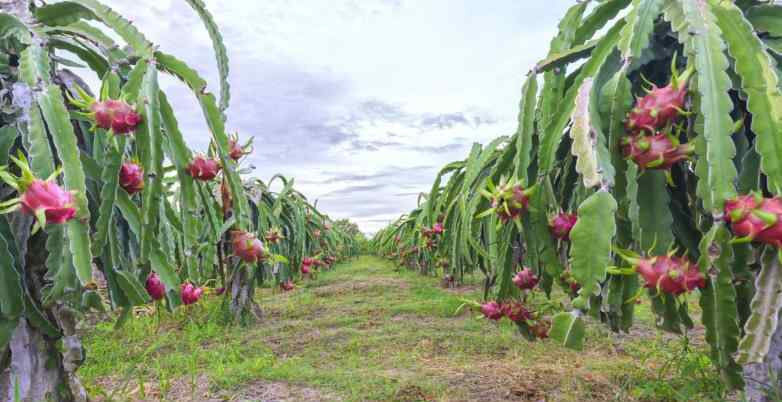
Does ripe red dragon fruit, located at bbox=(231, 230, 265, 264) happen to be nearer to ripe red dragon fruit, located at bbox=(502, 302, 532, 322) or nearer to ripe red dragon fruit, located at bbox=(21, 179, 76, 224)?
ripe red dragon fruit, located at bbox=(21, 179, 76, 224)

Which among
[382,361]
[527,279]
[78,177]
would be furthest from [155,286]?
[382,361]

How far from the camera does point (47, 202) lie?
1202mm

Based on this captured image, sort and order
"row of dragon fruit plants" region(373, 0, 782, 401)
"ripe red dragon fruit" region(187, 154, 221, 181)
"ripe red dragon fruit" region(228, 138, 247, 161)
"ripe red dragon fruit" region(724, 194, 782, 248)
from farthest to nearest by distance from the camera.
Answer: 1. "ripe red dragon fruit" region(228, 138, 247, 161)
2. "ripe red dragon fruit" region(187, 154, 221, 181)
3. "row of dragon fruit plants" region(373, 0, 782, 401)
4. "ripe red dragon fruit" region(724, 194, 782, 248)

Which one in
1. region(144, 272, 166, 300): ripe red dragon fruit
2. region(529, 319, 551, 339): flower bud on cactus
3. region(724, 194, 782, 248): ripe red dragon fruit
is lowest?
region(529, 319, 551, 339): flower bud on cactus

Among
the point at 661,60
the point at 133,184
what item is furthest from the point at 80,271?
the point at 661,60

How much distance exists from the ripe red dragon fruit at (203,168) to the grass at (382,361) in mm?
1161

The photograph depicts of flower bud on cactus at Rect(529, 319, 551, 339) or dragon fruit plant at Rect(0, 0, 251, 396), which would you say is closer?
dragon fruit plant at Rect(0, 0, 251, 396)

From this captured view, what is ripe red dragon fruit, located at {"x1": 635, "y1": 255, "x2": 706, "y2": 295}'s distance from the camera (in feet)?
3.63

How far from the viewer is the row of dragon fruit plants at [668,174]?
1094 millimetres

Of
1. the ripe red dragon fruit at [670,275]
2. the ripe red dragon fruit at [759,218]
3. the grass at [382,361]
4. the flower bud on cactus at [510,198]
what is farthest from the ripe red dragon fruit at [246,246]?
the ripe red dragon fruit at [759,218]

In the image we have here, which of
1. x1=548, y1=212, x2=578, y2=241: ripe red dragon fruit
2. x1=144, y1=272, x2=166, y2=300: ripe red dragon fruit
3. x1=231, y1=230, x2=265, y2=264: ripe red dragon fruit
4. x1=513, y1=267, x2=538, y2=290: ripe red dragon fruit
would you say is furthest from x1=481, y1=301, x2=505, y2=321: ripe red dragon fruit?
x1=144, y1=272, x2=166, y2=300: ripe red dragon fruit

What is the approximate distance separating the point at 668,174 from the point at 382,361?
2.43 metres

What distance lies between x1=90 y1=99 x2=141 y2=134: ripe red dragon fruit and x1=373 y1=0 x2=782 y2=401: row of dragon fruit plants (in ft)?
3.73

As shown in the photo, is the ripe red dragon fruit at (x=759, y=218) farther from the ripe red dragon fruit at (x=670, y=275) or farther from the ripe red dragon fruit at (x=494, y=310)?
the ripe red dragon fruit at (x=494, y=310)
